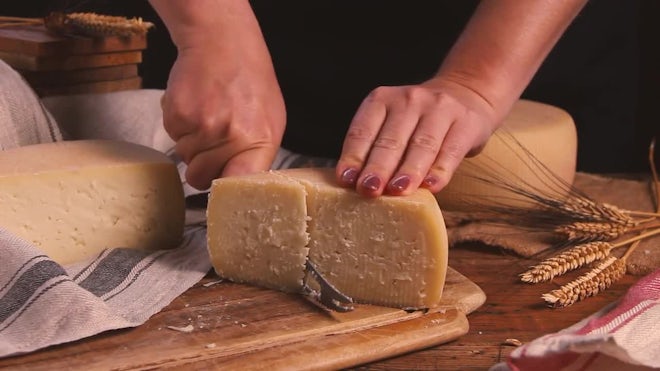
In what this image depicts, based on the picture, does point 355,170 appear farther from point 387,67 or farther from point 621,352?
point 387,67

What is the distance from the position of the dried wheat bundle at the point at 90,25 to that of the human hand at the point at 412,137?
0.78 m

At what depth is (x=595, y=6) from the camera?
7.78ft

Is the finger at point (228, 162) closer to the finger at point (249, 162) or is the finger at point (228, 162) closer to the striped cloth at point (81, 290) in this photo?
the finger at point (249, 162)

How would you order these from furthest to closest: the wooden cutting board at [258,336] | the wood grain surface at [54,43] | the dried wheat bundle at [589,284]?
the wood grain surface at [54,43] → the dried wheat bundle at [589,284] → the wooden cutting board at [258,336]

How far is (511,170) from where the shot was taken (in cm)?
201

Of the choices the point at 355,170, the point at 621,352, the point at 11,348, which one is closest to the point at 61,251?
the point at 11,348

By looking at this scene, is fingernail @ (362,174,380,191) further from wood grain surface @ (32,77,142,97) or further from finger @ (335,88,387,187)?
wood grain surface @ (32,77,142,97)

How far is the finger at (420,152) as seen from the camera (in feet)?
4.90

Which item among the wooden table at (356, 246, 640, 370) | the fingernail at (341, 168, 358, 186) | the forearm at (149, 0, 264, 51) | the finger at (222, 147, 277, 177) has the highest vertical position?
the forearm at (149, 0, 264, 51)

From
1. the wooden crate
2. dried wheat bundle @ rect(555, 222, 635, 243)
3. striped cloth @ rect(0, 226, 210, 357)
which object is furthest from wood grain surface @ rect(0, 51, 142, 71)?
Result: dried wheat bundle @ rect(555, 222, 635, 243)

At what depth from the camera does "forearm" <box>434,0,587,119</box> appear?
5.77ft

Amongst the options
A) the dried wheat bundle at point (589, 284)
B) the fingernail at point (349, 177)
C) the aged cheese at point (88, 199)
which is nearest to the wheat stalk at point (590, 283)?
the dried wheat bundle at point (589, 284)

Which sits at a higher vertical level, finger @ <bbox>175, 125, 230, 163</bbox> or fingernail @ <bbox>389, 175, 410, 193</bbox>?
fingernail @ <bbox>389, 175, 410, 193</bbox>

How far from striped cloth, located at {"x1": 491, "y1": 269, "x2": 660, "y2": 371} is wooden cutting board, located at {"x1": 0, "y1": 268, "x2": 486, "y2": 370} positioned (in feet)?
0.59
